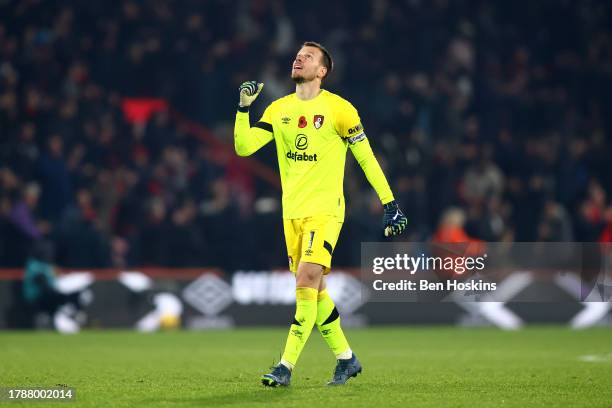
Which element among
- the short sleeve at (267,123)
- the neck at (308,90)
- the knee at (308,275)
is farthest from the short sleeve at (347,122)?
the knee at (308,275)

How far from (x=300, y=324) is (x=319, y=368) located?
2.25 m

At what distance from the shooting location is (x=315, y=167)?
8859 millimetres

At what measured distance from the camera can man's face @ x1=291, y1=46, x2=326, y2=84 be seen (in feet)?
29.0

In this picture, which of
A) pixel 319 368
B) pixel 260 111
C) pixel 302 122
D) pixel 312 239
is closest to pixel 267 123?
pixel 302 122

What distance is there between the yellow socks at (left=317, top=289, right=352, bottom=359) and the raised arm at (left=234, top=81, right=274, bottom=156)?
1.21 metres

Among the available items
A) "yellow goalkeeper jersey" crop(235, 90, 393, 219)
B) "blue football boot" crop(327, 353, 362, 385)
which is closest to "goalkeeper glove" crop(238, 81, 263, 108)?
"yellow goalkeeper jersey" crop(235, 90, 393, 219)

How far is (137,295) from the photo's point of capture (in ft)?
58.8

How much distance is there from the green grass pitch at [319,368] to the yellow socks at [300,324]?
0.77ft

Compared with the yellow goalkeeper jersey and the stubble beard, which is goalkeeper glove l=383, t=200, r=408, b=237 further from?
the stubble beard

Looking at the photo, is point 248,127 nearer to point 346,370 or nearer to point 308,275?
point 308,275

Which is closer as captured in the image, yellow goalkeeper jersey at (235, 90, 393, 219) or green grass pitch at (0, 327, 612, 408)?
green grass pitch at (0, 327, 612, 408)

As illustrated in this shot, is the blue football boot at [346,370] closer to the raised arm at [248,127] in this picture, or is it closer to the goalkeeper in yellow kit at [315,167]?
the goalkeeper in yellow kit at [315,167]

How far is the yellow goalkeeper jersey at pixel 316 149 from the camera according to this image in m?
8.84

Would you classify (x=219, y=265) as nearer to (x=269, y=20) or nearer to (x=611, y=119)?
(x=269, y=20)
